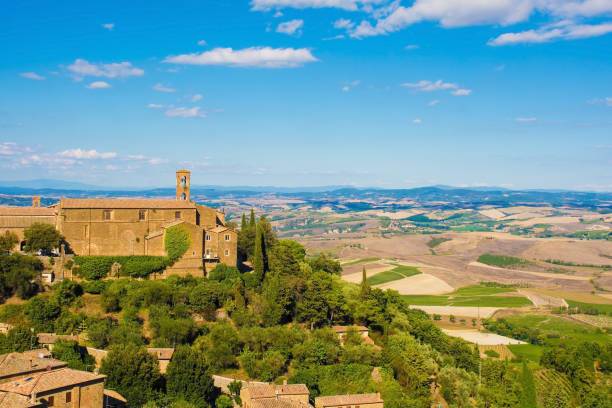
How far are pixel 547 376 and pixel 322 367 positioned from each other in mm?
29365

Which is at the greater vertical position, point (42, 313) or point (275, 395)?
point (42, 313)

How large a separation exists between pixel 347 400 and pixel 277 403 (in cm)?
505

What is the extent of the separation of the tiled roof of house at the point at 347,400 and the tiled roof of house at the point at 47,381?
13.9 metres

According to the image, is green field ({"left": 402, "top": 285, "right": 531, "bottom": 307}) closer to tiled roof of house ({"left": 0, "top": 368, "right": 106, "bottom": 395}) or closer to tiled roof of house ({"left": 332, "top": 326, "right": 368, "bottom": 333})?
tiled roof of house ({"left": 332, "top": 326, "right": 368, "bottom": 333})

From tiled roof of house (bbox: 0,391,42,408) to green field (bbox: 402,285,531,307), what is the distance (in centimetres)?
7939

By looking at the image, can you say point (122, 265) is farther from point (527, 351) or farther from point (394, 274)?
point (394, 274)

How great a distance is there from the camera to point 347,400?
35.9m

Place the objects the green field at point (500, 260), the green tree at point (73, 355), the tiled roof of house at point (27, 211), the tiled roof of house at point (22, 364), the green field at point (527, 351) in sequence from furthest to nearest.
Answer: the green field at point (500, 260) < the green field at point (527, 351) < the tiled roof of house at point (27, 211) < the green tree at point (73, 355) < the tiled roof of house at point (22, 364)

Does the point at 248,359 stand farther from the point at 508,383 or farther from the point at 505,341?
the point at 505,341

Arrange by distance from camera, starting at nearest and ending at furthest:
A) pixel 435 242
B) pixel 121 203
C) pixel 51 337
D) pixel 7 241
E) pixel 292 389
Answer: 1. pixel 292 389
2. pixel 51 337
3. pixel 7 241
4. pixel 121 203
5. pixel 435 242

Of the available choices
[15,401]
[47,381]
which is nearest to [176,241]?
[47,381]

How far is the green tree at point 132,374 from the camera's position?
107ft

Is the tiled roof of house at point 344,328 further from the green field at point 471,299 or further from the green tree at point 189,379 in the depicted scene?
the green field at point 471,299

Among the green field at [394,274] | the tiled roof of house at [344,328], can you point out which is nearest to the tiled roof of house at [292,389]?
the tiled roof of house at [344,328]
